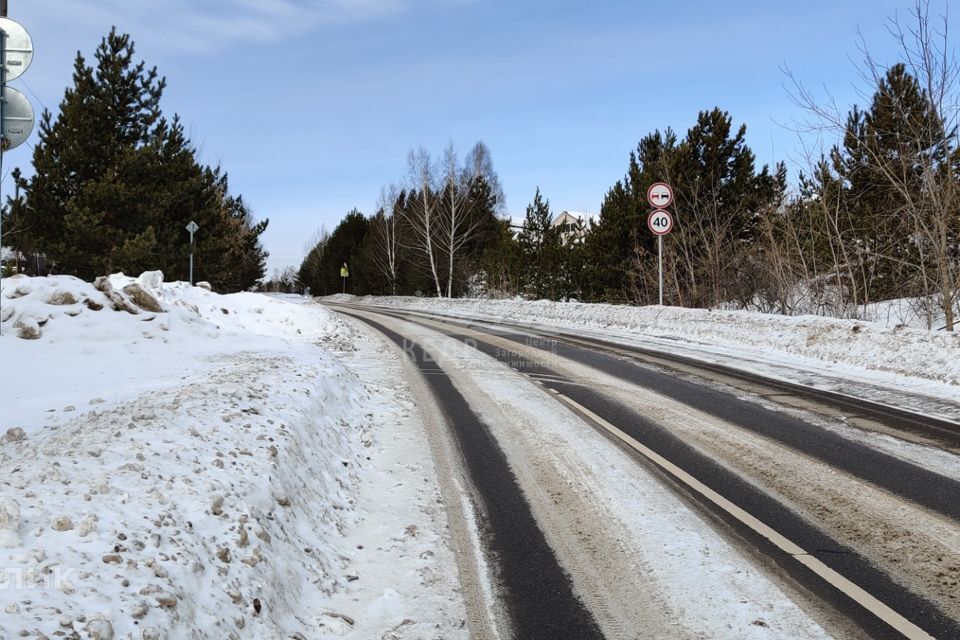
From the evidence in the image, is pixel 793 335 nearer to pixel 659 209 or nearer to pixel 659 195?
pixel 659 209

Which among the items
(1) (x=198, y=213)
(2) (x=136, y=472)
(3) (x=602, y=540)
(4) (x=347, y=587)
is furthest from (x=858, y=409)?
(1) (x=198, y=213)

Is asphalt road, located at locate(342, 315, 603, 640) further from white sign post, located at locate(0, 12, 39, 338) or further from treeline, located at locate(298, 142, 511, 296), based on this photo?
treeline, located at locate(298, 142, 511, 296)

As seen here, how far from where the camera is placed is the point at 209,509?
3.50 m

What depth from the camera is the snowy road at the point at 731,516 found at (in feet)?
10.5

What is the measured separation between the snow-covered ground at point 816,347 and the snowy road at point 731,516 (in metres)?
2.06

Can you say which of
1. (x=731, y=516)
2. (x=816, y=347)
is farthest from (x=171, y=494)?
(x=816, y=347)

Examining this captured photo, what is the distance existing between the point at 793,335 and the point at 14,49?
46.2 ft

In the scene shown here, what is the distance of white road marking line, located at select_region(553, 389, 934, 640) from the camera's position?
10.0 feet

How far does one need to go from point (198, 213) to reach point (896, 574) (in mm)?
27633

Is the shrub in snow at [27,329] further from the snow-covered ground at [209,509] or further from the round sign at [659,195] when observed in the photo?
the round sign at [659,195]


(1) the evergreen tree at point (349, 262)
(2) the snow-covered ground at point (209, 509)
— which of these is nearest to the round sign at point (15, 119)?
(2) the snow-covered ground at point (209, 509)

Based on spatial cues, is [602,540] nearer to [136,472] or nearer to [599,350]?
[136,472]

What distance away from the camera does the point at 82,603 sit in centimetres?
239

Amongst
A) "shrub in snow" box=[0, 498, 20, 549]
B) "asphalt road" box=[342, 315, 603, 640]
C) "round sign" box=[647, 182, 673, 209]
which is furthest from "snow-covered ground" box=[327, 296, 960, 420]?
"shrub in snow" box=[0, 498, 20, 549]
